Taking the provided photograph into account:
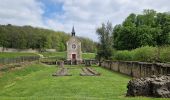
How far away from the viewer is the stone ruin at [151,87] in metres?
13.5

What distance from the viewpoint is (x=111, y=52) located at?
82125 millimetres

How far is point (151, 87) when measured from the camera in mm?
13820

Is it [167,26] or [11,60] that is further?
[167,26]

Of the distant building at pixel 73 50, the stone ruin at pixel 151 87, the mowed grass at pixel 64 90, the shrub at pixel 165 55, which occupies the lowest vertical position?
the mowed grass at pixel 64 90

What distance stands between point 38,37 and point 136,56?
147942 millimetres

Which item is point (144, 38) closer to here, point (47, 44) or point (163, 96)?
point (163, 96)

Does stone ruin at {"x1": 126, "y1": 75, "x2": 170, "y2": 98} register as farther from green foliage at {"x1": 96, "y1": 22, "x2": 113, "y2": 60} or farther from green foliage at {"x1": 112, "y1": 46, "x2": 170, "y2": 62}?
green foliage at {"x1": 96, "y1": 22, "x2": 113, "y2": 60}

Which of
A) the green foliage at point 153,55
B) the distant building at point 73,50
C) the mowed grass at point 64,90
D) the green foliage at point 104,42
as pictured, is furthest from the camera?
the distant building at point 73,50

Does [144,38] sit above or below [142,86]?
above

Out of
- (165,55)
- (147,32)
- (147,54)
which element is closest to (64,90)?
(165,55)

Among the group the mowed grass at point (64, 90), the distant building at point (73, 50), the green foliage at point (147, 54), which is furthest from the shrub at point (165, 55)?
the distant building at point (73, 50)

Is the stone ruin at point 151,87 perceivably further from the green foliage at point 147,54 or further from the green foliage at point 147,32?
the green foliage at point 147,32

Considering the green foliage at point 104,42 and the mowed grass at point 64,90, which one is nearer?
the mowed grass at point 64,90

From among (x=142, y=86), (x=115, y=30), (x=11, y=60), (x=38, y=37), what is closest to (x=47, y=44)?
(x=38, y=37)
